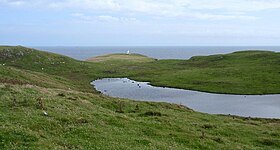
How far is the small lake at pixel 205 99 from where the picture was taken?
65.5m

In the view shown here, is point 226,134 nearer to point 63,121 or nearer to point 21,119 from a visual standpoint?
point 63,121

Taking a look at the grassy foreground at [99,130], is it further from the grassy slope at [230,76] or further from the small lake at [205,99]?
the grassy slope at [230,76]

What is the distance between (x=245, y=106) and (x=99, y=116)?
4734cm

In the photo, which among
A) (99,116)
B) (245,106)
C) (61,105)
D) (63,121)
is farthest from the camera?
(245,106)

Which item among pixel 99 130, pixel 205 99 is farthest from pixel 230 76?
pixel 99 130

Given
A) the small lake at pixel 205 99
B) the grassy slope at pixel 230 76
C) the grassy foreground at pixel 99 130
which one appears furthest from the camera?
the grassy slope at pixel 230 76

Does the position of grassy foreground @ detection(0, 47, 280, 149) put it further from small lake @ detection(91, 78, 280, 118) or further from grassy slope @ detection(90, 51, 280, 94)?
grassy slope @ detection(90, 51, 280, 94)

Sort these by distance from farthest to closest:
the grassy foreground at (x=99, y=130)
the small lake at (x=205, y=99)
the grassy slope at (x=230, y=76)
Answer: the grassy slope at (x=230, y=76) → the small lake at (x=205, y=99) → the grassy foreground at (x=99, y=130)

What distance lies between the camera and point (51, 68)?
126812mm

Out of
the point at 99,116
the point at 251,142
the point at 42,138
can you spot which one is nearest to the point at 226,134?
the point at 251,142

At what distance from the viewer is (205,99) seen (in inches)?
3182

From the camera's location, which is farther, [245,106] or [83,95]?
[245,106]

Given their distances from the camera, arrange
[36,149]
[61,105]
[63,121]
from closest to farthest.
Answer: [36,149] → [63,121] → [61,105]

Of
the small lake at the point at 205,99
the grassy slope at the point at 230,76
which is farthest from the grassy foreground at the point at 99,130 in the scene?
the grassy slope at the point at 230,76
